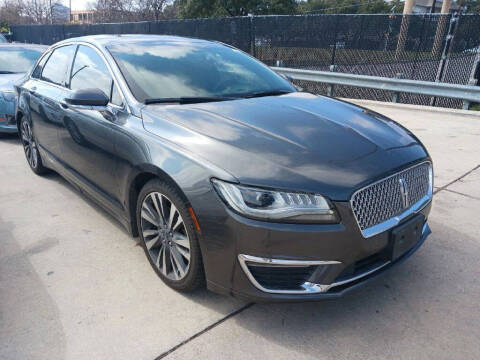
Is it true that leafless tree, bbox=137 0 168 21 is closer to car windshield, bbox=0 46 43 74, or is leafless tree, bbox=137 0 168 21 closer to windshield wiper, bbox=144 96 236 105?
car windshield, bbox=0 46 43 74

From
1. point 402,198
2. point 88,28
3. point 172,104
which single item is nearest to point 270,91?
point 172,104

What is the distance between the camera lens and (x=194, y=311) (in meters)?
2.42

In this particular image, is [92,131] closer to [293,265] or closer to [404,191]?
[293,265]

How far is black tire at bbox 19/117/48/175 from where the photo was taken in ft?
15.2

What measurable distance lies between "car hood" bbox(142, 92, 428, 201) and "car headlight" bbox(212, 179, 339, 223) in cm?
4

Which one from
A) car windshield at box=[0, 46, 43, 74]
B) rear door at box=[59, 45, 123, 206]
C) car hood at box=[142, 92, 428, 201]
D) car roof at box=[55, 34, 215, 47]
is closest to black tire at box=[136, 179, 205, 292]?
car hood at box=[142, 92, 428, 201]

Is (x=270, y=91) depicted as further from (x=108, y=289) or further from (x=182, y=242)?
(x=108, y=289)

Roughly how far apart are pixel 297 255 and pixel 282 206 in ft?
0.86

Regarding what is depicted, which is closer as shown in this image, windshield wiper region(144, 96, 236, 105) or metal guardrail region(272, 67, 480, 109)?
windshield wiper region(144, 96, 236, 105)

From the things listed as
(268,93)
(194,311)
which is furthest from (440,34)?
(194,311)

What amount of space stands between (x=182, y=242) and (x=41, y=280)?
45.3 inches

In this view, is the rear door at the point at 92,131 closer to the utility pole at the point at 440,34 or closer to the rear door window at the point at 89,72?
the rear door window at the point at 89,72

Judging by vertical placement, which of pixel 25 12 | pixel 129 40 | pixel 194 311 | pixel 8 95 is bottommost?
pixel 194 311

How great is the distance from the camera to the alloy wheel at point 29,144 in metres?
4.69
